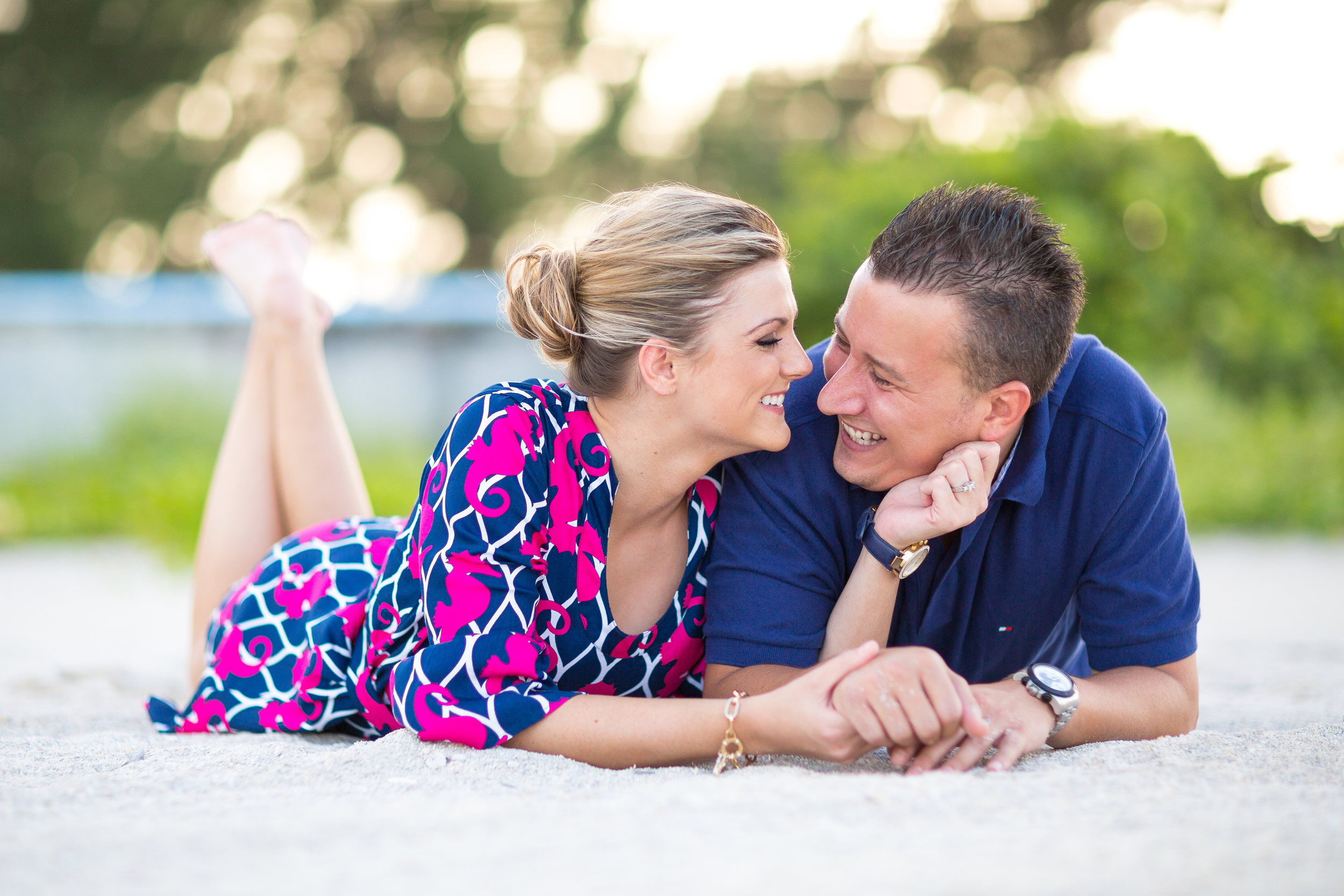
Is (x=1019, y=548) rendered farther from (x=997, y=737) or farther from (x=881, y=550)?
(x=997, y=737)

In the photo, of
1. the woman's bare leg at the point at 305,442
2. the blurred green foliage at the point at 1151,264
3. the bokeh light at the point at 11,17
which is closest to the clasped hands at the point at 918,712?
the woman's bare leg at the point at 305,442

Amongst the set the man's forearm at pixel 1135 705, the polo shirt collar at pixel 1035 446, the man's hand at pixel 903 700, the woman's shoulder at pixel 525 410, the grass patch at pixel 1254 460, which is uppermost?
the woman's shoulder at pixel 525 410

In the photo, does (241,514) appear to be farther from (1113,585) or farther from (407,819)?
(1113,585)

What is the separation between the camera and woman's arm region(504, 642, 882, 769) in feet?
6.90

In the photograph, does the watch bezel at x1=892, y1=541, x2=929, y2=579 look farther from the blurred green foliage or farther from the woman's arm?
the blurred green foliage

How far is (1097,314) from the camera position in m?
9.23

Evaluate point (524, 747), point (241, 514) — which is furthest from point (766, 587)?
point (241, 514)

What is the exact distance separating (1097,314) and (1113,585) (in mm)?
7356

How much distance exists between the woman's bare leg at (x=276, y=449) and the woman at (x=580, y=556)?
44 cm

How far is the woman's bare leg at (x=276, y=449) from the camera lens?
Answer: 11.6 feet

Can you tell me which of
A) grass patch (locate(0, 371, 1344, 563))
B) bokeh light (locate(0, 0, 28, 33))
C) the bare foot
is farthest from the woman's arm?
bokeh light (locate(0, 0, 28, 33))

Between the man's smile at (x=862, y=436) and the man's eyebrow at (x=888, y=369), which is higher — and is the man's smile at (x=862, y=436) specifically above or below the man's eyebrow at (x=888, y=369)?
below

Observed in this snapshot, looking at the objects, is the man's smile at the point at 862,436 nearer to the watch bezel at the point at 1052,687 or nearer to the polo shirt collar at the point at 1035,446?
the polo shirt collar at the point at 1035,446

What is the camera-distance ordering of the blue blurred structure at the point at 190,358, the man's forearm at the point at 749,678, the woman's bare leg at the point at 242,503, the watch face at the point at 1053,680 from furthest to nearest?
the blue blurred structure at the point at 190,358
the woman's bare leg at the point at 242,503
the man's forearm at the point at 749,678
the watch face at the point at 1053,680
